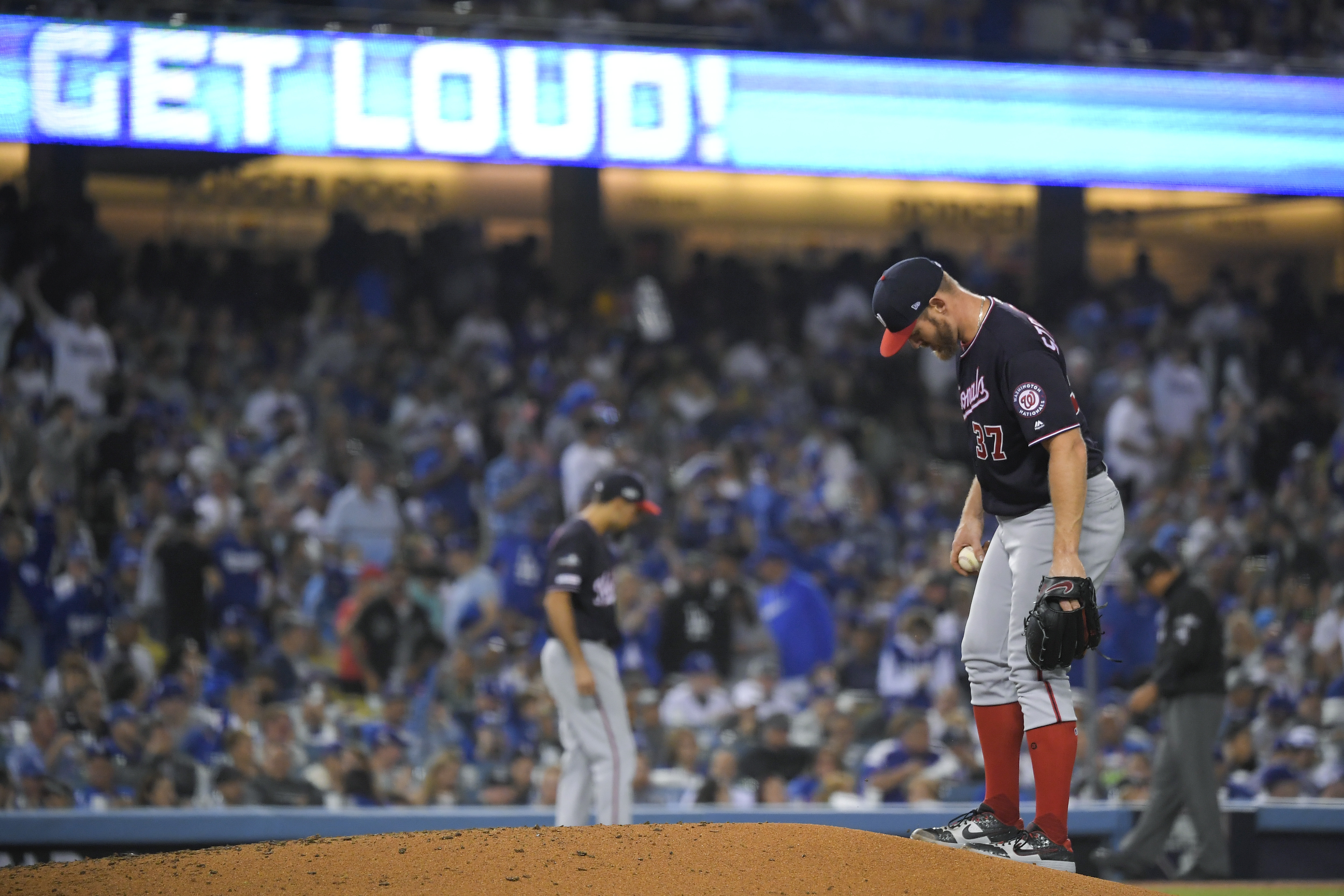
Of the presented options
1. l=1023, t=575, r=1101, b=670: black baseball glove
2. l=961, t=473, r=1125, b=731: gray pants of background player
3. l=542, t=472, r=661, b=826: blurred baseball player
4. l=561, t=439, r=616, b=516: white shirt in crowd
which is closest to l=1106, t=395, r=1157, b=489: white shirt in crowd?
l=561, t=439, r=616, b=516: white shirt in crowd

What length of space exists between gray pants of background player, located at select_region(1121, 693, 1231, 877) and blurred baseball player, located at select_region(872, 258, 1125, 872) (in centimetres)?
322

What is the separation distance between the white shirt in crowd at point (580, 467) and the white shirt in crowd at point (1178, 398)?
5.72 meters

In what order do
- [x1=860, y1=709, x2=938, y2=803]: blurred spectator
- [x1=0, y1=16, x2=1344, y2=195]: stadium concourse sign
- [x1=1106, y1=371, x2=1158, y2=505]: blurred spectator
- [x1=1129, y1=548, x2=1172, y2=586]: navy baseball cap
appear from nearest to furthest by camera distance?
[x1=1129, y1=548, x2=1172, y2=586]: navy baseball cap
[x1=860, y1=709, x2=938, y2=803]: blurred spectator
[x1=0, y1=16, x2=1344, y2=195]: stadium concourse sign
[x1=1106, y1=371, x2=1158, y2=505]: blurred spectator

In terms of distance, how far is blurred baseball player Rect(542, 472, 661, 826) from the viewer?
6.76m

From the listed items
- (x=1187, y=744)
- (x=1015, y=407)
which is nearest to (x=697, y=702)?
(x=1187, y=744)

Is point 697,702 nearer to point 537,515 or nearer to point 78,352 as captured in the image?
point 537,515

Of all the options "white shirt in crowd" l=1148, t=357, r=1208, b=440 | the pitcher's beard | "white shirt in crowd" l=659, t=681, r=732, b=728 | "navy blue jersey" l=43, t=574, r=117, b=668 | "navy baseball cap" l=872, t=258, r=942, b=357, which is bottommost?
"white shirt in crowd" l=659, t=681, r=732, b=728

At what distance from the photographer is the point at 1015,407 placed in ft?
13.9

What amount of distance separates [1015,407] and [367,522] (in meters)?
7.38

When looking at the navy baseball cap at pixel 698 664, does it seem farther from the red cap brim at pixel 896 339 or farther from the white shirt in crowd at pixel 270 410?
the red cap brim at pixel 896 339

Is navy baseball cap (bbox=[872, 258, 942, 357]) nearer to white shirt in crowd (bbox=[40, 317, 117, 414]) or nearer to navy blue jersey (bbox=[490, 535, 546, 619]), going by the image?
navy blue jersey (bbox=[490, 535, 546, 619])

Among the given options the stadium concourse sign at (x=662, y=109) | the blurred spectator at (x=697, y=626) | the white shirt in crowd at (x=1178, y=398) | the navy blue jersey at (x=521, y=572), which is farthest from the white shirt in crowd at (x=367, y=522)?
the white shirt in crowd at (x=1178, y=398)

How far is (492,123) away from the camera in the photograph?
37.6 feet

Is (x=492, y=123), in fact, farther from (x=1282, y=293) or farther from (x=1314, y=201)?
(x=1314, y=201)
